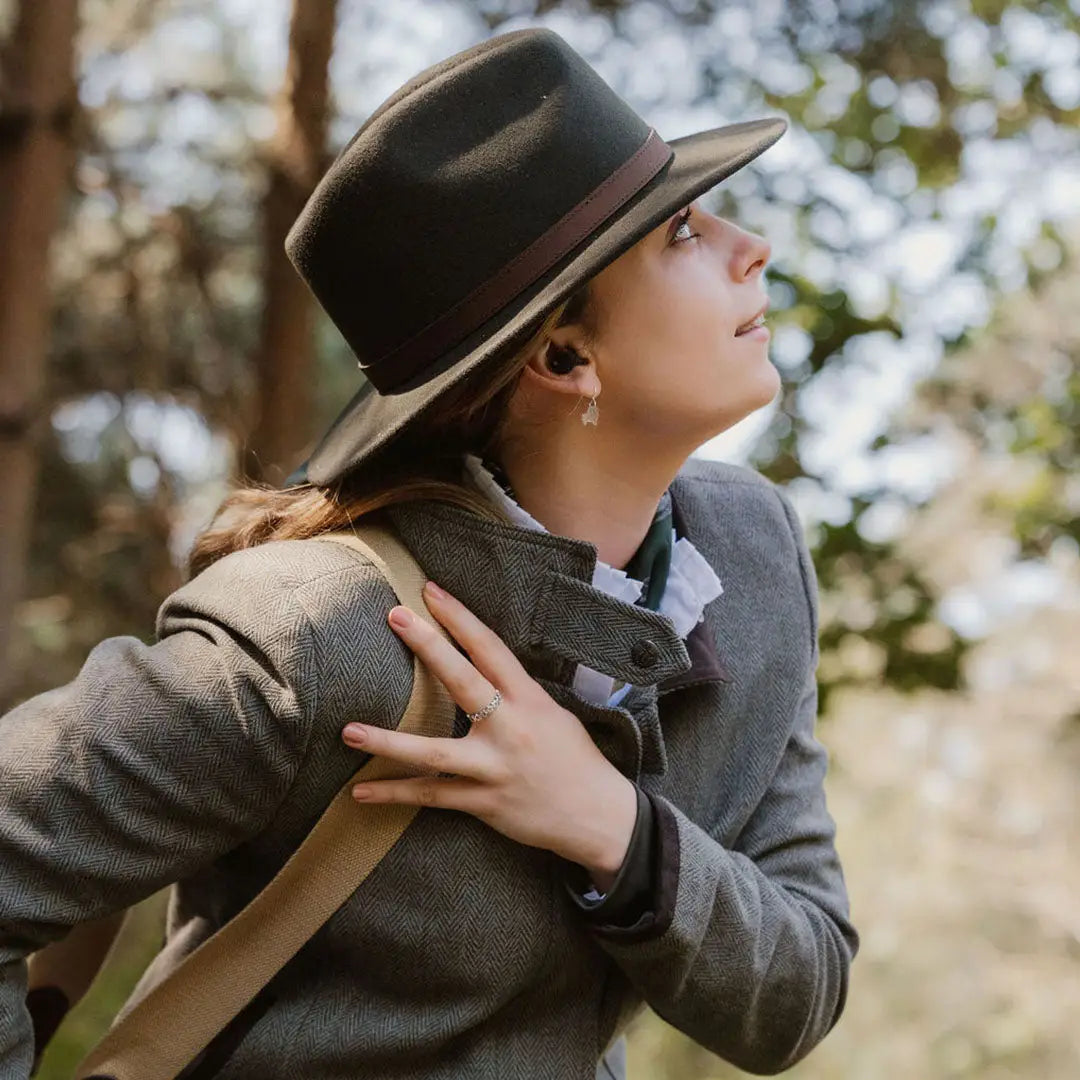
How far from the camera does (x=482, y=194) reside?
5.63ft

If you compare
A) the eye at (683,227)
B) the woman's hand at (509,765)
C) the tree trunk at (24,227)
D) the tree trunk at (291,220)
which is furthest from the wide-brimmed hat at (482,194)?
the tree trunk at (291,220)

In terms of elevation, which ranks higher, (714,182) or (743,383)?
(714,182)

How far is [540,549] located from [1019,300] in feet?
11.1

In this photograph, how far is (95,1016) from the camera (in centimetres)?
588

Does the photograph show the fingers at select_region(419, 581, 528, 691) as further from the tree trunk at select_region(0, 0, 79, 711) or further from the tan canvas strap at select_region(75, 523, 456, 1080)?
the tree trunk at select_region(0, 0, 79, 711)

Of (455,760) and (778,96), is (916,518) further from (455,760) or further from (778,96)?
(455,760)

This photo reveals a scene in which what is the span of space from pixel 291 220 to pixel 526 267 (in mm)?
4332

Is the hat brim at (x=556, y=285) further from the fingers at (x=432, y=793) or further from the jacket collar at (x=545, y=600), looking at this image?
the fingers at (x=432, y=793)

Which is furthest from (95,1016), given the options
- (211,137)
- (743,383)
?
(743,383)

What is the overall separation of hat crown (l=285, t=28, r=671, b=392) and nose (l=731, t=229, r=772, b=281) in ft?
0.73

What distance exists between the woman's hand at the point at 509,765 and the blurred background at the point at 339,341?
112 centimetres

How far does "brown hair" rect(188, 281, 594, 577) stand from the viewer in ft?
6.01

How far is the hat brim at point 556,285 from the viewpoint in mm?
1664

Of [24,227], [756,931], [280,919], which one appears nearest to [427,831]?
[280,919]
